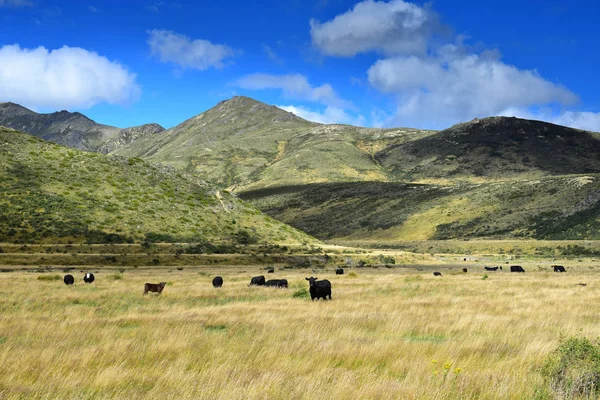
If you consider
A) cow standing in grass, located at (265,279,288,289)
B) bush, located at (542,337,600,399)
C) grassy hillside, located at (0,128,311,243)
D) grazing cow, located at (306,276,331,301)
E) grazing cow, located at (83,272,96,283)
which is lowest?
grazing cow, located at (83,272,96,283)

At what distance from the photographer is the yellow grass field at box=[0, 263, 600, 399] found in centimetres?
683

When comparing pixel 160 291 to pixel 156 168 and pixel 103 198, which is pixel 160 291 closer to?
pixel 103 198

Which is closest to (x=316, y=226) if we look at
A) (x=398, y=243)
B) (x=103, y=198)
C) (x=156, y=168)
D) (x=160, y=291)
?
(x=398, y=243)

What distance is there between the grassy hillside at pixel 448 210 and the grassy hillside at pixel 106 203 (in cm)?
5273

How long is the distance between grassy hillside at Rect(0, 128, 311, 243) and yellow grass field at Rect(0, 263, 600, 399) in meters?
42.5

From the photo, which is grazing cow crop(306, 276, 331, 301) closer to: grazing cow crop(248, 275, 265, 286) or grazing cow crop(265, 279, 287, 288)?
grazing cow crop(265, 279, 287, 288)

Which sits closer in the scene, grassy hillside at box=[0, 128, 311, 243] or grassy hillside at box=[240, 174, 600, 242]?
grassy hillside at box=[0, 128, 311, 243]

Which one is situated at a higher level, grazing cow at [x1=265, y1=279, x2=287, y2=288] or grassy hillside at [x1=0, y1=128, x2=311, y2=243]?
grassy hillside at [x1=0, y1=128, x2=311, y2=243]

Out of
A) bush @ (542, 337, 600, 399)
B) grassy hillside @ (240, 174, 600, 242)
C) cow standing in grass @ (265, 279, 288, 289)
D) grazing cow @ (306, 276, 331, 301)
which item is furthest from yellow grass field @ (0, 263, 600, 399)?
grassy hillside @ (240, 174, 600, 242)

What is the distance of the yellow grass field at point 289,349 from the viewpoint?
6832mm

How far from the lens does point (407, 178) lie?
19812 centimetres

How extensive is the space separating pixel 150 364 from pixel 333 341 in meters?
A: 3.92

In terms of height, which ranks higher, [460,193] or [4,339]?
[460,193]

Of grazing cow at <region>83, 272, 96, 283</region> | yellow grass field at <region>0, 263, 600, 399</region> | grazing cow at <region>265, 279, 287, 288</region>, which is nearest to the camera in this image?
yellow grass field at <region>0, 263, 600, 399</region>
